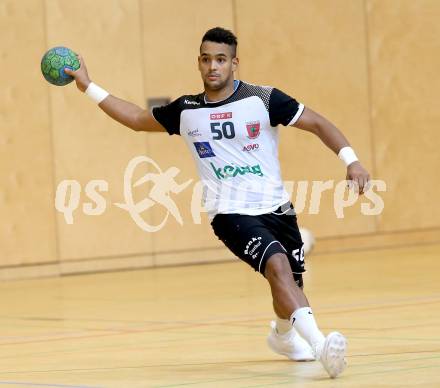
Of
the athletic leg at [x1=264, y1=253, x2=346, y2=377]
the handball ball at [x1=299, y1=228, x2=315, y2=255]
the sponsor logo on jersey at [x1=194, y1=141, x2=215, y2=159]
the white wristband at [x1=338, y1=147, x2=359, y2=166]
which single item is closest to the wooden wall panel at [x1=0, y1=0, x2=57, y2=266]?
the handball ball at [x1=299, y1=228, x2=315, y2=255]

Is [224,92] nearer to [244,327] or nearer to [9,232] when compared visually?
[244,327]

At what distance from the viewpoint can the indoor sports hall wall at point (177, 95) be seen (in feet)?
51.1

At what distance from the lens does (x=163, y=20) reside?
16484 millimetres

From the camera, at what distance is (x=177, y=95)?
1652 cm

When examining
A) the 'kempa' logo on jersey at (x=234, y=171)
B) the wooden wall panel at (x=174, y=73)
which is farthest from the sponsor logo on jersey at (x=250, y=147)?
the wooden wall panel at (x=174, y=73)

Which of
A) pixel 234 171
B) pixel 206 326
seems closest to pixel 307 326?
pixel 234 171

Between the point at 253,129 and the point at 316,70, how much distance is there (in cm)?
1075

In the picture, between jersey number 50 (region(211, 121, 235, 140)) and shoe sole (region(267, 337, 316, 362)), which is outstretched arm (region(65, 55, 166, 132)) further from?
shoe sole (region(267, 337, 316, 362))

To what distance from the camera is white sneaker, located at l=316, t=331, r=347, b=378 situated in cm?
604

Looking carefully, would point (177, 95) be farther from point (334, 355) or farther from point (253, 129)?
point (334, 355)

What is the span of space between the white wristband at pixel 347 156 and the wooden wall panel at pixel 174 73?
381 inches

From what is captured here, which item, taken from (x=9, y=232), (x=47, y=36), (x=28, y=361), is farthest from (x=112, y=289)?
(x=28, y=361)

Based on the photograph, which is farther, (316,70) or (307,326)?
(316,70)

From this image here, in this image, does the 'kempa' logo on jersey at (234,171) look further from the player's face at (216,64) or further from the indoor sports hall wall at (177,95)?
the indoor sports hall wall at (177,95)
